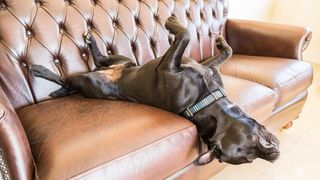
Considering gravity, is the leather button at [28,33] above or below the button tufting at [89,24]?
above

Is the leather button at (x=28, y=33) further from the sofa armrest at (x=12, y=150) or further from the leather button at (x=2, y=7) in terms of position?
the sofa armrest at (x=12, y=150)

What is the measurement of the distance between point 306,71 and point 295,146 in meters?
0.51

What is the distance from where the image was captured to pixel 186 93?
1126mm

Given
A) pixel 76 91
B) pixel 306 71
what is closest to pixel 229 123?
pixel 76 91

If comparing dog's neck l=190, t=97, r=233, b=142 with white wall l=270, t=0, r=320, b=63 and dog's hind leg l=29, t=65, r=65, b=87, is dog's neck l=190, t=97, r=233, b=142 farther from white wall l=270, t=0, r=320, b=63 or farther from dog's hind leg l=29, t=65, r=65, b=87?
white wall l=270, t=0, r=320, b=63

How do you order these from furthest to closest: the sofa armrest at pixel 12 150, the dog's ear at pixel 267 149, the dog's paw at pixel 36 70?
the dog's paw at pixel 36 70
the dog's ear at pixel 267 149
the sofa armrest at pixel 12 150

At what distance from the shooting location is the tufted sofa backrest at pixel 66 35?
1.19m

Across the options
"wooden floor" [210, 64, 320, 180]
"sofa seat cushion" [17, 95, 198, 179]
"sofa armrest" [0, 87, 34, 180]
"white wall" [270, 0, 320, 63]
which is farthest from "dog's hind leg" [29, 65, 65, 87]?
"white wall" [270, 0, 320, 63]

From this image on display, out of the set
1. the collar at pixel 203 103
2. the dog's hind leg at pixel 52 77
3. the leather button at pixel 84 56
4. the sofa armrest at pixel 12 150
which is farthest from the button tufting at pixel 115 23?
the sofa armrest at pixel 12 150

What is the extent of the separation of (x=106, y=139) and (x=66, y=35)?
65 centimetres

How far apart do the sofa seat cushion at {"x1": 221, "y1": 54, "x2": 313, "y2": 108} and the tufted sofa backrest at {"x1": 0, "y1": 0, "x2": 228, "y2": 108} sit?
0.37m

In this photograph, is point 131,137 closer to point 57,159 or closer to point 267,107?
point 57,159

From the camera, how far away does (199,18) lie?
1957 mm

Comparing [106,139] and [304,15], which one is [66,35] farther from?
[304,15]
